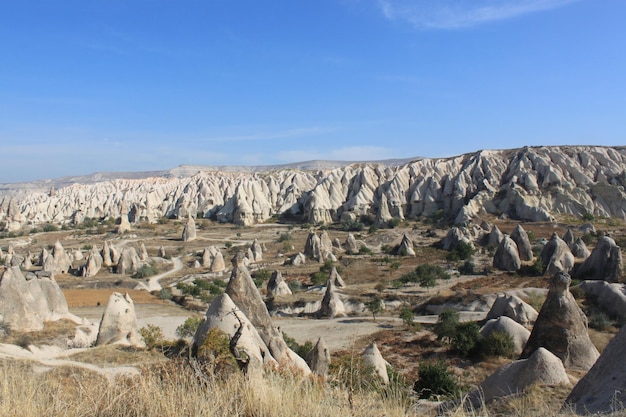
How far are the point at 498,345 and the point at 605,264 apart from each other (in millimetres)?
12285

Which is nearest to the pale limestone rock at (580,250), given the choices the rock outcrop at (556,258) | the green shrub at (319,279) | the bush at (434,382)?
the rock outcrop at (556,258)

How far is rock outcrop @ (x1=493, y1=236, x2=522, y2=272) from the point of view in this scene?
89.0ft

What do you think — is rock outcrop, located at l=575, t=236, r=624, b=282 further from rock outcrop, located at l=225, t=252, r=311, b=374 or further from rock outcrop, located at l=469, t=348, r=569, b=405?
rock outcrop, located at l=225, t=252, r=311, b=374

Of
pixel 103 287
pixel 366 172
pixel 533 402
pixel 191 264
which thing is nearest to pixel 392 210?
pixel 366 172

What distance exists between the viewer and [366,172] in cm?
6738

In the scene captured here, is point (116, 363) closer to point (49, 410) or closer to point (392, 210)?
point (49, 410)

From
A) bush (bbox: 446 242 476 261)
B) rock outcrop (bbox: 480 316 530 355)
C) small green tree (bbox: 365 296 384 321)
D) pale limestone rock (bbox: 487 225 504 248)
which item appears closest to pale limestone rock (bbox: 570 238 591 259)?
bush (bbox: 446 242 476 261)

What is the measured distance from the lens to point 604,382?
536 centimetres

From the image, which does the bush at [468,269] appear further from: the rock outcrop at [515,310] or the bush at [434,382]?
the bush at [434,382]

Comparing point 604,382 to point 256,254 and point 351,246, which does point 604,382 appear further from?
point 351,246

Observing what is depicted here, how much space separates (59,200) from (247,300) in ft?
311

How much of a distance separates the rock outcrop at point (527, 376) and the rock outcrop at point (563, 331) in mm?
2947

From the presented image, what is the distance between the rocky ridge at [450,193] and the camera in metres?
50.0

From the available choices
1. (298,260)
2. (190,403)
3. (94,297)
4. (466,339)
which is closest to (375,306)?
(466,339)
